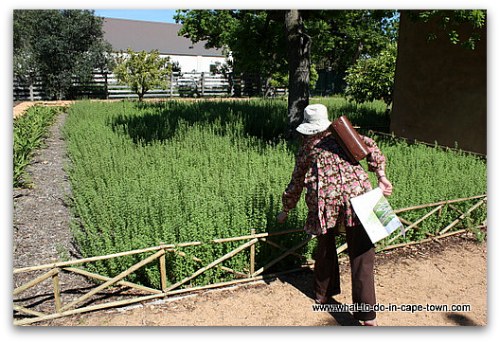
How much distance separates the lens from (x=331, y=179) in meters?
2.79

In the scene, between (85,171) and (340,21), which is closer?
(85,171)

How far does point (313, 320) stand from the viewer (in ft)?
9.93

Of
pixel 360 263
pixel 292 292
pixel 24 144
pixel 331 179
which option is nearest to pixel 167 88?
pixel 24 144

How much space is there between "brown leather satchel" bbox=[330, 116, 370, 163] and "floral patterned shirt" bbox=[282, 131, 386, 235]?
5cm

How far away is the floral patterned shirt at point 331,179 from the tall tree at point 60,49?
17.8 meters

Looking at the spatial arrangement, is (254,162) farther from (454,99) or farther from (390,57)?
(390,57)

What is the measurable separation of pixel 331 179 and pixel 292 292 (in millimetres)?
1130

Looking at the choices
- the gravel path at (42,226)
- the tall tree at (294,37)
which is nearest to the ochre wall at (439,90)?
the tall tree at (294,37)

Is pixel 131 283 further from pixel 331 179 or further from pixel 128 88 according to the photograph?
pixel 128 88

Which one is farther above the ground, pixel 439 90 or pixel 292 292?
pixel 439 90

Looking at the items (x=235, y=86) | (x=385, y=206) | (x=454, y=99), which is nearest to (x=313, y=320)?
(x=385, y=206)

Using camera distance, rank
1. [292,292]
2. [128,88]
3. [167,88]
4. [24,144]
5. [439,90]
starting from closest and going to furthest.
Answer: [292,292] → [24,144] → [439,90] → [167,88] → [128,88]

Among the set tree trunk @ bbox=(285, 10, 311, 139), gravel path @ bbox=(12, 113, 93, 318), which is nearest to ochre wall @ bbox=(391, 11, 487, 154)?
tree trunk @ bbox=(285, 10, 311, 139)

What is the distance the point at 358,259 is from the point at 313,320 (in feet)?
1.96
